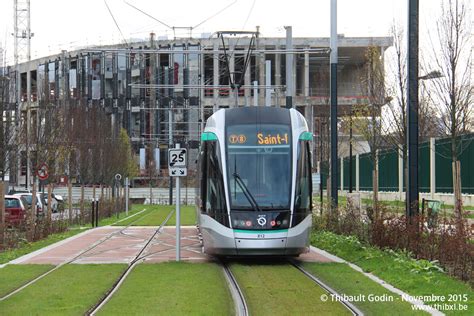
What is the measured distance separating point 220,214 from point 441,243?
489 centimetres

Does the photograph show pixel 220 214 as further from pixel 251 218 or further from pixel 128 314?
pixel 128 314

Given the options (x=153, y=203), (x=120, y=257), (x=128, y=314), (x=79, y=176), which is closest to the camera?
(x=128, y=314)

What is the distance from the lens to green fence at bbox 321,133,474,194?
3659cm

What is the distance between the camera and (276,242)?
16000 mm

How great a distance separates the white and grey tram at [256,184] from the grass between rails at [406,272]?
1.64 m

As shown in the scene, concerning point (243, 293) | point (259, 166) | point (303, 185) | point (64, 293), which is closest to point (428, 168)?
point (303, 185)

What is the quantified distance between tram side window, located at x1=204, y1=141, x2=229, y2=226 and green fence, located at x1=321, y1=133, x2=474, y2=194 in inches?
462

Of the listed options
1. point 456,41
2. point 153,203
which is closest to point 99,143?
point 153,203

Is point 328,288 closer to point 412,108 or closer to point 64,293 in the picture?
point 64,293

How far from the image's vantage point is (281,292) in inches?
473

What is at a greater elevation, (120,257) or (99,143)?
(99,143)

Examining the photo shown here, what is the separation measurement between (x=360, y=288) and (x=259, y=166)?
16.4 feet

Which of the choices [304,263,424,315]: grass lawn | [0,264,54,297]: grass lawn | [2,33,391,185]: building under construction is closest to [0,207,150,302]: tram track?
[0,264,54,297]: grass lawn

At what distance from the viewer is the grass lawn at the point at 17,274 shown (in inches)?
509
